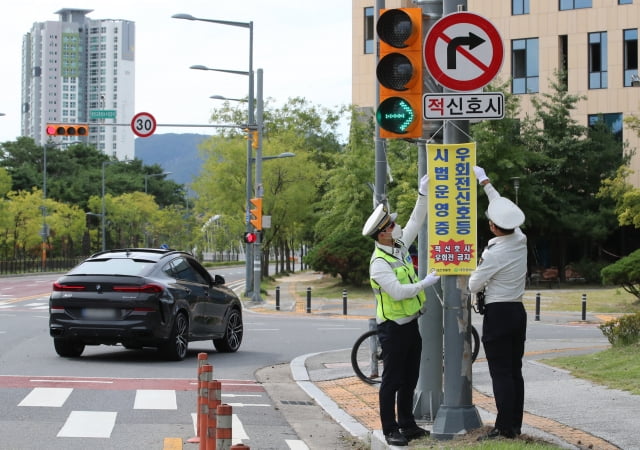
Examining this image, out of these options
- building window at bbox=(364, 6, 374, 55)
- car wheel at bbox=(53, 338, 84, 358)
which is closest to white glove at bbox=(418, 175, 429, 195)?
car wheel at bbox=(53, 338, 84, 358)

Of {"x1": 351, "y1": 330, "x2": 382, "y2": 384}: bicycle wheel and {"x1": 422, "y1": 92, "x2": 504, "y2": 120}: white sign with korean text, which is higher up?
{"x1": 422, "y1": 92, "x2": 504, "y2": 120}: white sign with korean text

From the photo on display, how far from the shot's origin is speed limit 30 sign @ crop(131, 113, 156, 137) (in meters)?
32.0

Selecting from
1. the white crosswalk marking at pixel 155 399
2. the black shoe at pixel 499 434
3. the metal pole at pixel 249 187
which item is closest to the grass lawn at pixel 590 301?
the metal pole at pixel 249 187

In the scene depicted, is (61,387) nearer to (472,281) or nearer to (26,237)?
(472,281)

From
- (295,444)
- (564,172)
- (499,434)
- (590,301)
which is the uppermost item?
(564,172)

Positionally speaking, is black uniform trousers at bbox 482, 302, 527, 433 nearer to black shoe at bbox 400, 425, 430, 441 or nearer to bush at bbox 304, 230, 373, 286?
black shoe at bbox 400, 425, 430, 441

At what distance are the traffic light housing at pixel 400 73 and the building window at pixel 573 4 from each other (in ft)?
150

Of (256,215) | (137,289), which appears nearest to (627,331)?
(137,289)

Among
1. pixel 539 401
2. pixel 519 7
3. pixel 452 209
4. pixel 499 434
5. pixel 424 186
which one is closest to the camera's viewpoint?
pixel 499 434

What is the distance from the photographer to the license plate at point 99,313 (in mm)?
14992

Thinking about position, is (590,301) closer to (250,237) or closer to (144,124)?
(250,237)

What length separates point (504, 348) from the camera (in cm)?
760

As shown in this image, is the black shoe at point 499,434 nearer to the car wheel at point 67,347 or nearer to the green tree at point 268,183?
the car wheel at point 67,347

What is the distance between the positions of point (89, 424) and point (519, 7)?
46941 millimetres
